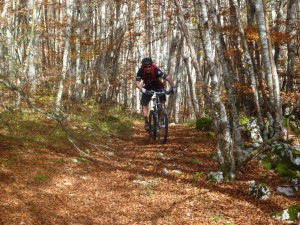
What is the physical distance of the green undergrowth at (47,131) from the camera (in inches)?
279

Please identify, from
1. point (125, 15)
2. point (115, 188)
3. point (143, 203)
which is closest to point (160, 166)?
point (115, 188)

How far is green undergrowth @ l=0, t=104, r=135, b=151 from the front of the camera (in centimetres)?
709

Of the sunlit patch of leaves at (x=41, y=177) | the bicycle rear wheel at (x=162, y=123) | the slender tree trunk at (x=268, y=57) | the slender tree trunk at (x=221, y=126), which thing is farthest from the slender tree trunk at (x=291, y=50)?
the sunlit patch of leaves at (x=41, y=177)

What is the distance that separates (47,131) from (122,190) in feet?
13.4

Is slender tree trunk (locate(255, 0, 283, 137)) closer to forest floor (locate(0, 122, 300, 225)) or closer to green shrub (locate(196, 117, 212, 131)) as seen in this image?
forest floor (locate(0, 122, 300, 225))

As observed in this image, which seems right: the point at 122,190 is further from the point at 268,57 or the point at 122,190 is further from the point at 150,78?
the point at 150,78

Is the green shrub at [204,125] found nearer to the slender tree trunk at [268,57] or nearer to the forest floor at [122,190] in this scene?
the forest floor at [122,190]

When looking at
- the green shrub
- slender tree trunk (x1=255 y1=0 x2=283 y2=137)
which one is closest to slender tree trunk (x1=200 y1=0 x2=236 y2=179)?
slender tree trunk (x1=255 y1=0 x2=283 y2=137)

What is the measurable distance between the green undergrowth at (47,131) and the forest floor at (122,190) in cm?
23

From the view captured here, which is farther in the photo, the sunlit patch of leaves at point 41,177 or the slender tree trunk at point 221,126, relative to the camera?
the slender tree trunk at point 221,126

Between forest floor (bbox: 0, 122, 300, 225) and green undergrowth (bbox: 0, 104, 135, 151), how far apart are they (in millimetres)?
234

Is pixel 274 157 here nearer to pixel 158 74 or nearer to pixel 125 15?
pixel 158 74

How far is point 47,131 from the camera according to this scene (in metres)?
8.57

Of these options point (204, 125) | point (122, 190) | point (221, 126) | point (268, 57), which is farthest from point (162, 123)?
point (122, 190)
